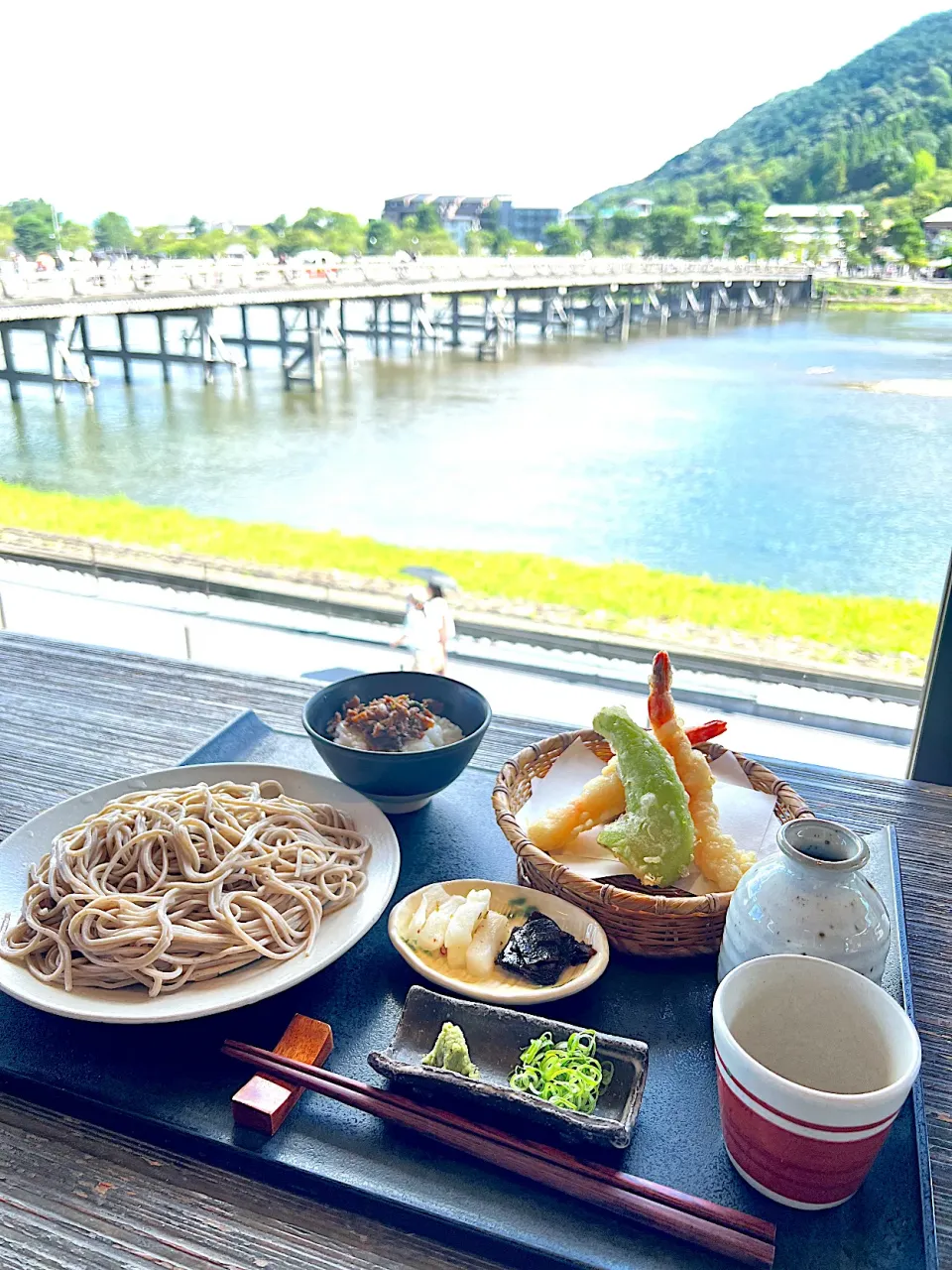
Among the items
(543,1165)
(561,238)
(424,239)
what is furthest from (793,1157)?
(424,239)

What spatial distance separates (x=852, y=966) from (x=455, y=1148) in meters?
0.36

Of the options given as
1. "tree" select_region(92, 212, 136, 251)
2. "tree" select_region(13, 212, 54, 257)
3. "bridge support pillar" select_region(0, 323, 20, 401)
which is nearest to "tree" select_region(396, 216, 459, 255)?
"tree" select_region(92, 212, 136, 251)

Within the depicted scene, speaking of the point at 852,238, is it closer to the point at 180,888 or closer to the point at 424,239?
the point at 424,239

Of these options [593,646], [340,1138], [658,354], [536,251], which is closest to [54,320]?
[536,251]

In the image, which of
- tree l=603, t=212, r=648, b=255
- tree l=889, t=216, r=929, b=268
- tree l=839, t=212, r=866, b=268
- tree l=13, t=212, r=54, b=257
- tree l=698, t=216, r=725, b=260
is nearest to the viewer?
tree l=889, t=216, r=929, b=268

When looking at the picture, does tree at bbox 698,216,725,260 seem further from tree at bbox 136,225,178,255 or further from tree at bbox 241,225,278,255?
tree at bbox 136,225,178,255

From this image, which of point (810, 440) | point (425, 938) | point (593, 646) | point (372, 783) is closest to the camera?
point (425, 938)

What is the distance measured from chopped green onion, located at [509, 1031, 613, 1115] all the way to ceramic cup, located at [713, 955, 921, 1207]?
0.11 meters

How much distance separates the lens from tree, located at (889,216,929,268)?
3.02 meters

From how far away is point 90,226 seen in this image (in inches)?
175

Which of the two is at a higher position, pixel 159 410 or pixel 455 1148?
pixel 455 1148

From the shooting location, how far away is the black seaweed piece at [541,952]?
0.89 metres

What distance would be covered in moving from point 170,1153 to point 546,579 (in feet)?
20.4

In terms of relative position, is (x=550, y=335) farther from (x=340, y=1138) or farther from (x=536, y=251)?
(x=340, y=1138)
